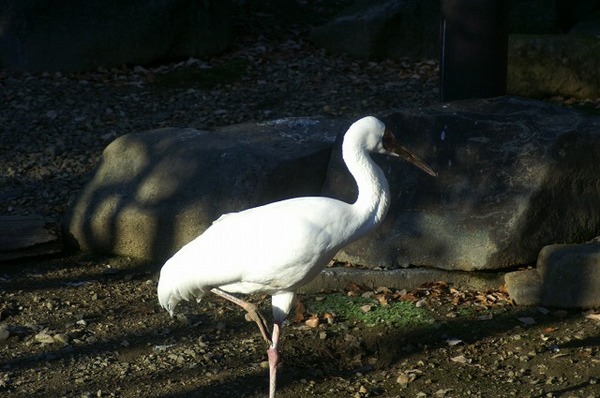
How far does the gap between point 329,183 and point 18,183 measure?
2716 millimetres

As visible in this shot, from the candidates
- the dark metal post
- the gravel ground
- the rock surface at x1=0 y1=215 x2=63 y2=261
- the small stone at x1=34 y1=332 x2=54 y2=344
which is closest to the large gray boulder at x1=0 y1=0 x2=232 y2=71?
the gravel ground

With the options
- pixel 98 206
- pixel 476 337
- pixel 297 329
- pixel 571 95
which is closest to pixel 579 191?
pixel 476 337

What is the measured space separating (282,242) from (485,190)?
188 centimetres

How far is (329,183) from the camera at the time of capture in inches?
242

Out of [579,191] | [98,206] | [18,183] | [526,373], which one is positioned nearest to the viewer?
[526,373]

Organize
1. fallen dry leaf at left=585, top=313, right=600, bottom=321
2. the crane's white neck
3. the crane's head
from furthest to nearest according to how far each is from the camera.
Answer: fallen dry leaf at left=585, top=313, right=600, bottom=321 < the crane's head < the crane's white neck

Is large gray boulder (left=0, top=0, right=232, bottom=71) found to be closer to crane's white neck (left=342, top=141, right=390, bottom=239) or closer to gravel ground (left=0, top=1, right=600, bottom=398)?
gravel ground (left=0, top=1, right=600, bottom=398)

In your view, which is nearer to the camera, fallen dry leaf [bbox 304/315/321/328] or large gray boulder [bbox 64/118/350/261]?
fallen dry leaf [bbox 304/315/321/328]

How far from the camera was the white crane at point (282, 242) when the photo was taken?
4.34m

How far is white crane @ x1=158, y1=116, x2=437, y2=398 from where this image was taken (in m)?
4.34

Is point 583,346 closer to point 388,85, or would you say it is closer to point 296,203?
point 296,203

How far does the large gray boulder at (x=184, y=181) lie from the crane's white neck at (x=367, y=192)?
62.0 inches

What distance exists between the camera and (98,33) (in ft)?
33.7

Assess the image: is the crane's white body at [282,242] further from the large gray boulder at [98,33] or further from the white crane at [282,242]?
the large gray boulder at [98,33]
